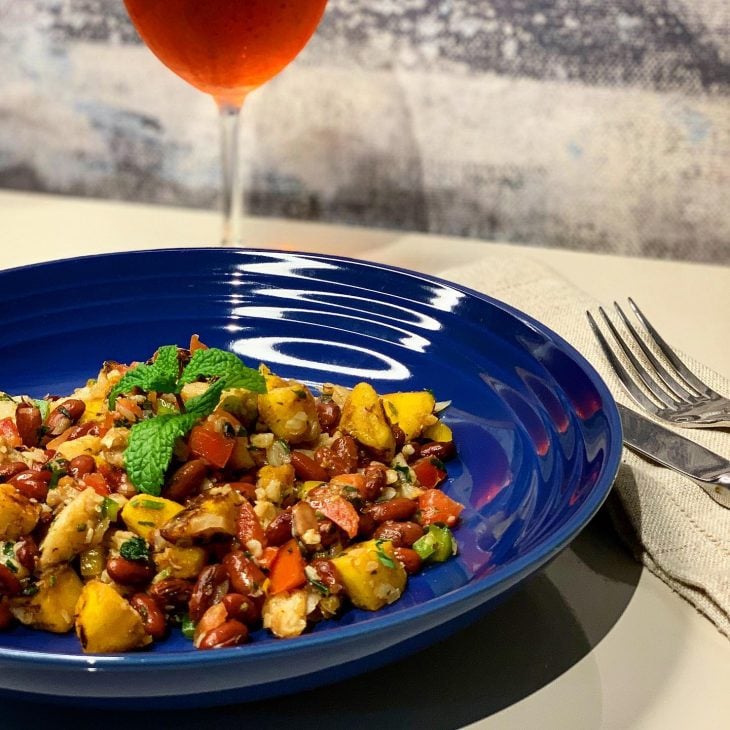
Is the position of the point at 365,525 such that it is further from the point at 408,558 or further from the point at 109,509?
the point at 109,509

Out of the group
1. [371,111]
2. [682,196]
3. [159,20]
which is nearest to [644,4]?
[682,196]

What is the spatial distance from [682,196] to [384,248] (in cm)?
71

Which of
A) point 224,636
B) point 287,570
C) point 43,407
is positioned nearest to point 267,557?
point 287,570

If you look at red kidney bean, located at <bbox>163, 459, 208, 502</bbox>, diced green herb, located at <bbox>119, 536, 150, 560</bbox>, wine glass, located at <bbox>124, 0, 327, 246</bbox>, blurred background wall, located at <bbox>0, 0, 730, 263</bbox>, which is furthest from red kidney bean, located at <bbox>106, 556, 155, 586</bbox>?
blurred background wall, located at <bbox>0, 0, 730, 263</bbox>

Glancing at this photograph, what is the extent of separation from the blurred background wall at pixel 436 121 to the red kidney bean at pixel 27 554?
5.62 feet

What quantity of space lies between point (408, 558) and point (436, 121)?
5.33ft

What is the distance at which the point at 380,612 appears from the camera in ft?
3.56

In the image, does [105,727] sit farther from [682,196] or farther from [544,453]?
[682,196]

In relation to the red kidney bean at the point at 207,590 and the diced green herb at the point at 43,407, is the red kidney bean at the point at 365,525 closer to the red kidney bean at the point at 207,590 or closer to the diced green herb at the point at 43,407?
the red kidney bean at the point at 207,590

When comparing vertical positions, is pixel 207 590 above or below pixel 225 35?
below

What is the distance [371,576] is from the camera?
3.54 feet

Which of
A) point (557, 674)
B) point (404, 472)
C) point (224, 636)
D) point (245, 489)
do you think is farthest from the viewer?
point (404, 472)

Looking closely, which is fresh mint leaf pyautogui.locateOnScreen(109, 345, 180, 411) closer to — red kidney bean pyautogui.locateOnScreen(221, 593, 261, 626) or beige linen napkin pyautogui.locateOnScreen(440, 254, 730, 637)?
red kidney bean pyautogui.locateOnScreen(221, 593, 261, 626)

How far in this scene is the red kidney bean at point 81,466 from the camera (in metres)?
1.23
